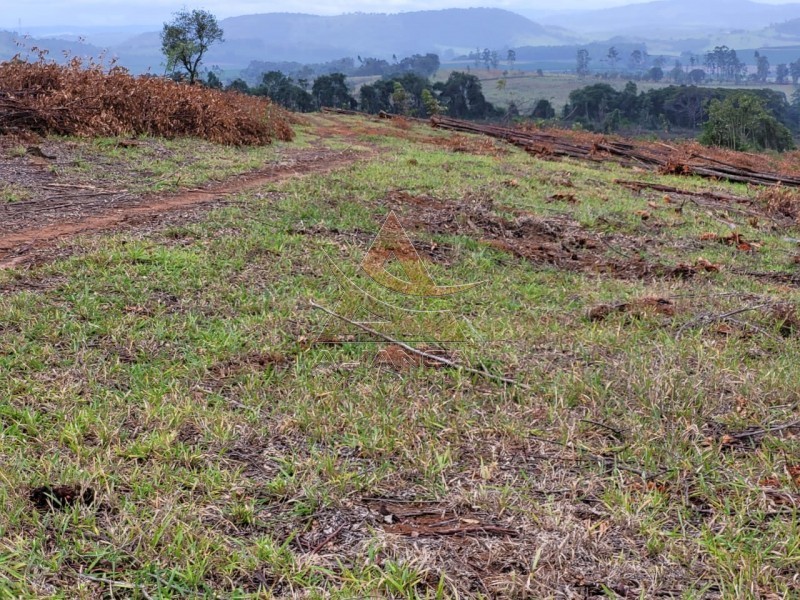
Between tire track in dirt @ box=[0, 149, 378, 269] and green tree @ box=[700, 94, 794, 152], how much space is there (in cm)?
2017

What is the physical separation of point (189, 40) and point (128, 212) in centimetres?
2392

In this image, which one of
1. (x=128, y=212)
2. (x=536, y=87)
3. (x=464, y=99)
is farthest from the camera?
(x=536, y=87)

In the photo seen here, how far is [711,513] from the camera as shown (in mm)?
2443

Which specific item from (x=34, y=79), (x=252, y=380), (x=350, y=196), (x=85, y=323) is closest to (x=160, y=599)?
(x=252, y=380)


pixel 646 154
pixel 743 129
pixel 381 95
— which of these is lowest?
pixel 646 154

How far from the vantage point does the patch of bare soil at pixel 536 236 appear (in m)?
6.14

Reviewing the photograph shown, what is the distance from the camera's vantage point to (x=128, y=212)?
658cm

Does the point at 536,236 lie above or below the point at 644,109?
below

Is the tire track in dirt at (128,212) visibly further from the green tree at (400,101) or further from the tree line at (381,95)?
the green tree at (400,101)

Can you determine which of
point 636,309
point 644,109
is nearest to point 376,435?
point 636,309

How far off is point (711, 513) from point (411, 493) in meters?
1.06

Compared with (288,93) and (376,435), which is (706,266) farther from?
(288,93)

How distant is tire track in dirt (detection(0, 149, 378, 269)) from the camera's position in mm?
5268

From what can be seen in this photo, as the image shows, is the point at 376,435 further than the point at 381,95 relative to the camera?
No
